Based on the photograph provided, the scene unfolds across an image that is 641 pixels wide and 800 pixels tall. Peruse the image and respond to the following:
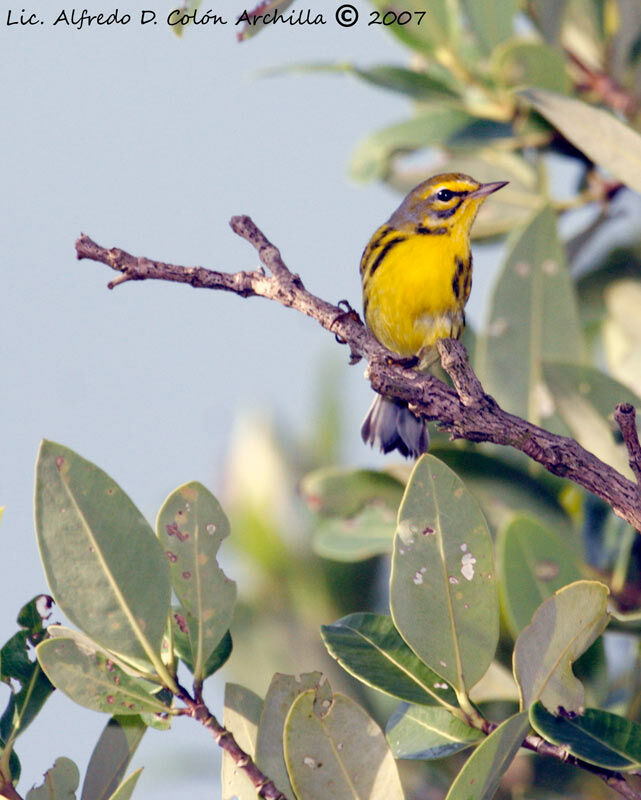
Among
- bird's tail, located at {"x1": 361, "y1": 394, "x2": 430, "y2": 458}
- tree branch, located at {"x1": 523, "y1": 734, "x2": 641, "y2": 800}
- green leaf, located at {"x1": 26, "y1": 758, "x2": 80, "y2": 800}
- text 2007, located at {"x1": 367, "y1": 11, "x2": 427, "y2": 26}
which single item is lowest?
tree branch, located at {"x1": 523, "y1": 734, "x2": 641, "y2": 800}

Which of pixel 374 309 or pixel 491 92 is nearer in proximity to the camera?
pixel 491 92

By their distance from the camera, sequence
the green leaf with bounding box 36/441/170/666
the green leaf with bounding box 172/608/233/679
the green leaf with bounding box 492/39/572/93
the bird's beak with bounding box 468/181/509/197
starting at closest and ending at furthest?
the green leaf with bounding box 36/441/170/666
the green leaf with bounding box 172/608/233/679
the green leaf with bounding box 492/39/572/93
the bird's beak with bounding box 468/181/509/197

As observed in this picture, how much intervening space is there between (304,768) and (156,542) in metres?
0.45

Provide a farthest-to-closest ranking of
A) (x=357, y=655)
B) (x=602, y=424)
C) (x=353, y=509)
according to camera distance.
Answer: (x=353, y=509), (x=602, y=424), (x=357, y=655)

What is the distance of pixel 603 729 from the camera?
1.65 meters

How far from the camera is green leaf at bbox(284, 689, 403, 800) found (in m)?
1.67

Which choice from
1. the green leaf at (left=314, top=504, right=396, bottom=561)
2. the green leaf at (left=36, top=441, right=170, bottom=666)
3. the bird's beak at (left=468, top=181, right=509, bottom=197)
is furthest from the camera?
the bird's beak at (left=468, top=181, right=509, bottom=197)

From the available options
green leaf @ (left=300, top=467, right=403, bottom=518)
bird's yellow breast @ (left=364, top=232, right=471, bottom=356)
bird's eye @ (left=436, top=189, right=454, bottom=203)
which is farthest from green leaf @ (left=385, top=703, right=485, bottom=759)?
bird's eye @ (left=436, top=189, right=454, bottom=203)

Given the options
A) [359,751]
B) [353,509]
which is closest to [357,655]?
[359,751]

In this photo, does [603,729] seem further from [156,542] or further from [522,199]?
[522,199]

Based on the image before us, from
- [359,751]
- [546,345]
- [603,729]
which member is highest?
[546,345]

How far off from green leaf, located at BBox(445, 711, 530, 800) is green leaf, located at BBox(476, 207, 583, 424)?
141cm

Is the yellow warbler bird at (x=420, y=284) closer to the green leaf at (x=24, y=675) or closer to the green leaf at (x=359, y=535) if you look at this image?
the green leaf at (x=359, y=535)

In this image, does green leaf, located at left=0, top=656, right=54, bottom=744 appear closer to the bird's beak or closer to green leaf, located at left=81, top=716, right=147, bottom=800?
green leaf, located at left=81, top=716, right=147, bottom=800
